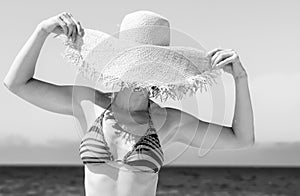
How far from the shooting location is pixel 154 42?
2.58m

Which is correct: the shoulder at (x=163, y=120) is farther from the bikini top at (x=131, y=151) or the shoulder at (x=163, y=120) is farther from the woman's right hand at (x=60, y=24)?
the woman's right hand at (x=60, y=24)

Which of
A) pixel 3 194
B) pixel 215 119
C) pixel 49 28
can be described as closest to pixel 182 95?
pixel 215 119

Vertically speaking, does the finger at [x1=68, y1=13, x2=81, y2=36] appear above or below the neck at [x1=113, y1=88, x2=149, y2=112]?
above

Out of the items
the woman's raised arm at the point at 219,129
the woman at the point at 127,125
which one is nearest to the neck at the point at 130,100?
the woman at the point at 127,125

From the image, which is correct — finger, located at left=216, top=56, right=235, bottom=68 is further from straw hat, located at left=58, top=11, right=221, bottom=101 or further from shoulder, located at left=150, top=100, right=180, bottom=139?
shoulder, located at left=150, top=100, right=180, bottom=139

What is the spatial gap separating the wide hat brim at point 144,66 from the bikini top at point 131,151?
18 cm

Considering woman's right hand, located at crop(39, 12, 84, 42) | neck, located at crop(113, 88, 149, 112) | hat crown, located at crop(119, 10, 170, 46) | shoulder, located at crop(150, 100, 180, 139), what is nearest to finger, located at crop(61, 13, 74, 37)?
woman's right hand, located at crop(39, 12, 84, 42)

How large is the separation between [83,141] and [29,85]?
303mm

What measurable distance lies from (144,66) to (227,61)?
0.33m

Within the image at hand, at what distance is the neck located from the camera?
2.59m

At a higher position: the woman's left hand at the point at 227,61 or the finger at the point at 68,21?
the finger at the point at 68,21

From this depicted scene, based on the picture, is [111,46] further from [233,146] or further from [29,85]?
[233,146]

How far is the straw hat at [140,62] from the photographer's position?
99.0 inches

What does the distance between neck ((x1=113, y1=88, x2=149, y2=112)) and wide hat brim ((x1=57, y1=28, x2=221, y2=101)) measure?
2.1 inches
